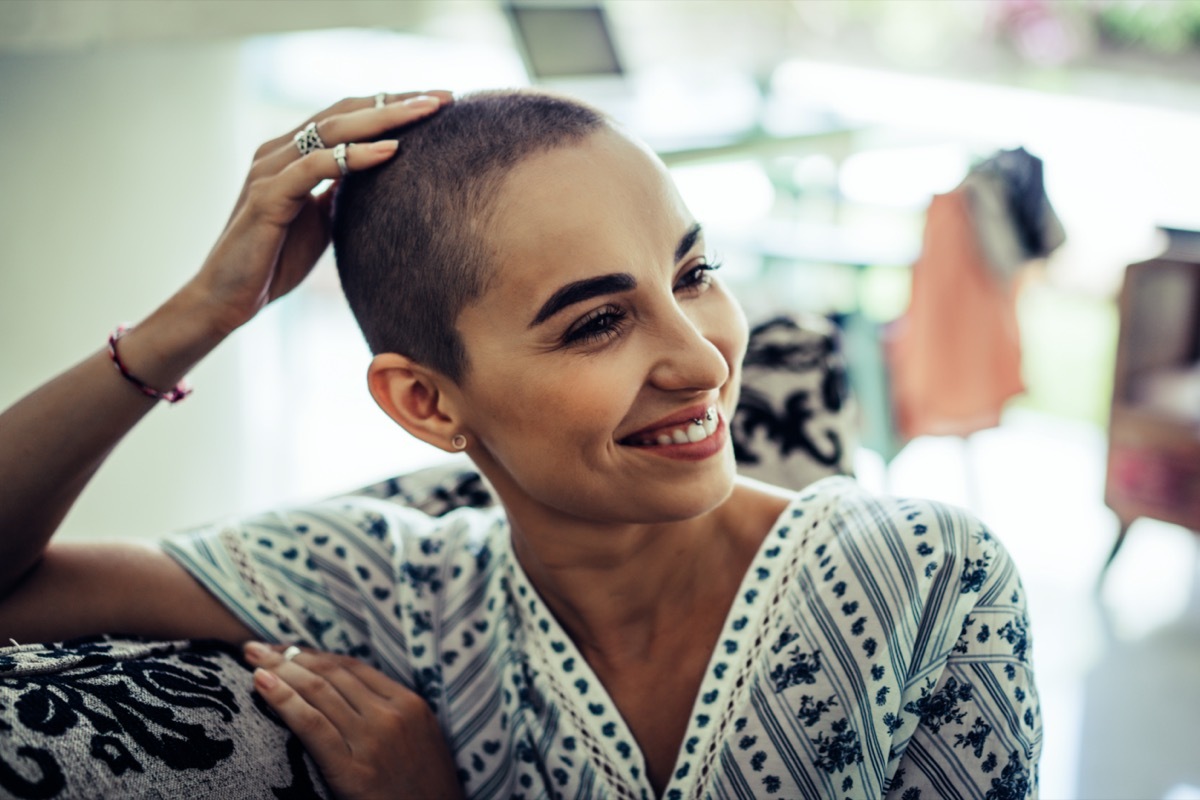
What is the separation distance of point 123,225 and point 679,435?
1125 millimetres

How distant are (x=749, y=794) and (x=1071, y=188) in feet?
13.7

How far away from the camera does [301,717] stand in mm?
979

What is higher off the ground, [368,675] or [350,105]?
[350,105]

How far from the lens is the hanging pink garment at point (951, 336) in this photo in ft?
8.13

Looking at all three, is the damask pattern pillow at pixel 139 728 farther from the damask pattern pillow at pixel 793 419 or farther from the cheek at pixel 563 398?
the damask pattern pillow at pixel 793 419

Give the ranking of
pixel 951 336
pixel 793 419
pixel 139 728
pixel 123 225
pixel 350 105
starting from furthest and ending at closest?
pixel 951 336, pixel 123 225, pixel 793 419, pixel 350 105, pixel 139 728

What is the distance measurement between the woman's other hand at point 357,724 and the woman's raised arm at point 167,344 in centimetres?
25

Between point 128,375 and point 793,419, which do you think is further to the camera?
point 793,419

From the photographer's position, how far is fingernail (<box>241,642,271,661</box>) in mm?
1041

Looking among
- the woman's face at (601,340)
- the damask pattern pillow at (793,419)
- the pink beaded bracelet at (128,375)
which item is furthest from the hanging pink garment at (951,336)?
the pink beaded bracelet at (128,375)

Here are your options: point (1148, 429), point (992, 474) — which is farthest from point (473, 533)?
point (992, 474)

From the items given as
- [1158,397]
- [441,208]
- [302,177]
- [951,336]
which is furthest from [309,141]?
[1158,397]

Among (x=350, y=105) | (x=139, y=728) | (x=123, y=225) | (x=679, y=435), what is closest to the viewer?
(x=139, y=728)

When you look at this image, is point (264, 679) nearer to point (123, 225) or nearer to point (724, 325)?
point (724, 325)
